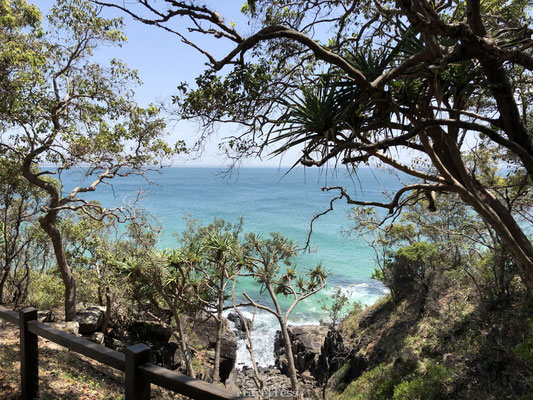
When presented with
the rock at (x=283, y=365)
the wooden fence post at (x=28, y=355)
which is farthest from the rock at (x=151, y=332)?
the wooden fence post at (x=28, y=355)

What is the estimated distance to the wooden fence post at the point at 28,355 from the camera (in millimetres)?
2611

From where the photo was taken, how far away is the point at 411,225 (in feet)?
57.0

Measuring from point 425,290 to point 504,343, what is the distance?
6.26 meters

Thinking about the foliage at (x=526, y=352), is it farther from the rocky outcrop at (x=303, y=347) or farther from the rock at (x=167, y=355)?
the rocky outcrop at (x=303, y=347)

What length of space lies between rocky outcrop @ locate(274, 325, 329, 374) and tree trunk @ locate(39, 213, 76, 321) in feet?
34.5

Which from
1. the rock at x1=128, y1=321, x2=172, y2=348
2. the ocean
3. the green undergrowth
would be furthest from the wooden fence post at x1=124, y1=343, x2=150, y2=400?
the rock at x1=128, y1=321, x2=172, y2=348

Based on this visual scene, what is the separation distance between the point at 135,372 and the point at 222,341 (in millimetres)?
12672

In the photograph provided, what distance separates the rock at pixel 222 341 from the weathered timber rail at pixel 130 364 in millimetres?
10769

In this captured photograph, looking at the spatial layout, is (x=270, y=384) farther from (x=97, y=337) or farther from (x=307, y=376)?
(x=97, y=337)

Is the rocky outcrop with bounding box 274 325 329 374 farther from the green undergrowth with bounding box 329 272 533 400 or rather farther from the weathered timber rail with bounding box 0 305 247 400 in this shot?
the weathered timber rail with bounding box 0 305 247 400

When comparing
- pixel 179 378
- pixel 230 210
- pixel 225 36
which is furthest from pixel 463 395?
pixel 230 210

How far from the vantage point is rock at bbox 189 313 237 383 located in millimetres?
13484

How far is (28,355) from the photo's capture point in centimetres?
270

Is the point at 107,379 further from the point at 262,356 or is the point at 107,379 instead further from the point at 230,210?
the point at 230,210
